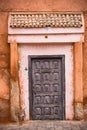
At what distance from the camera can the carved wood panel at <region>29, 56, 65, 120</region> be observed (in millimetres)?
10422

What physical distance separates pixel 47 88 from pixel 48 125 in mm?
1176

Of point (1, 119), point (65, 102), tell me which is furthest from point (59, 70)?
point (1, 119)

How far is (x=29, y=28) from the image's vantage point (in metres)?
9.96

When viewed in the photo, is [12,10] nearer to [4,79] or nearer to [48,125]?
[4,79]

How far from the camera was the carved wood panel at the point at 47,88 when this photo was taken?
10422 mm

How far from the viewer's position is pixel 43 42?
33.1 feet

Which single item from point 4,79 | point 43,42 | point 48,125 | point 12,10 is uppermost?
point 12,10

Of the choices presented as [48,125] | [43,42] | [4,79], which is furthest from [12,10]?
[48,125]

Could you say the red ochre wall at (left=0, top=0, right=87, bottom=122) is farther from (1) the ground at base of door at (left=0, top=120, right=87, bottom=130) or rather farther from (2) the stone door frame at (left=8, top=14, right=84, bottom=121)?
(1) the ground at base of door at (left=0, top=120, right=87, bottom=130)

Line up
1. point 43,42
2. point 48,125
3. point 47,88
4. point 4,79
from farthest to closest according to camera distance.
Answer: point 47,88 → point 4,79 → point 43,42 → point 48,125

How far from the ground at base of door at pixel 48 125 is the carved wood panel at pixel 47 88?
1.18 ft

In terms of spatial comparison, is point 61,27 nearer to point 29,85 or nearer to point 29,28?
point 29,28

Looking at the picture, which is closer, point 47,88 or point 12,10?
point 12,10

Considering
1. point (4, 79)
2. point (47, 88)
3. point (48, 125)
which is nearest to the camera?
point (48, 125)
